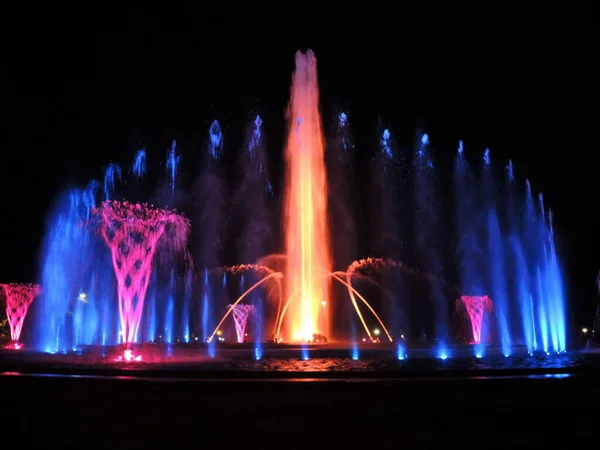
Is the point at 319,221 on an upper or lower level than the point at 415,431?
upper

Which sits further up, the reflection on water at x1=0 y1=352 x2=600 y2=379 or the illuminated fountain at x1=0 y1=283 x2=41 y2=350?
the illuminated fountain at x1=0 y1=283 x2=41 y2=350

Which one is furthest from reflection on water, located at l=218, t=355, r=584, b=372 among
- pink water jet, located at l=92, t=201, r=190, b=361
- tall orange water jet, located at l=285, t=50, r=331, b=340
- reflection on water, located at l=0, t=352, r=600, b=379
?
tall orange water jet, located at l=285, t=50, r=331, b=340

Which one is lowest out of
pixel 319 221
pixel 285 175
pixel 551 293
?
pixel 551 293

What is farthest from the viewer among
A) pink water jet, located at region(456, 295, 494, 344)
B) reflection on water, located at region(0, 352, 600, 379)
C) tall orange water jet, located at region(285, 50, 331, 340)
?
pink water jet, located at region(456, 295, 494, 344)

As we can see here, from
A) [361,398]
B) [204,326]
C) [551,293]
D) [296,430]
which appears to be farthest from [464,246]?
[296,430]

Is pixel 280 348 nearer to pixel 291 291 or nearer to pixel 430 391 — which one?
pixel 291 291

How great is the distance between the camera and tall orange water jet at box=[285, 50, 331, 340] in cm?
3259

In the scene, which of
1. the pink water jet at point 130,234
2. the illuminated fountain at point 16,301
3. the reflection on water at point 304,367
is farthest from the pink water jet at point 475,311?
the illuminated fountain at point 16,301

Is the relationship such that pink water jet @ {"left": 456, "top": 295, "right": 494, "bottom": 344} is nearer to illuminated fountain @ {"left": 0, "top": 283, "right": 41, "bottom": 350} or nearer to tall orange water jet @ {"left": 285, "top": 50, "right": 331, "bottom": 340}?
tall orange water jet @ {"left": 285, "top": 50, "right": 331, "bottom": 340}

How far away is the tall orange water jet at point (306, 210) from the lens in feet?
Answer: 107

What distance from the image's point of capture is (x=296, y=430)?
8562mm

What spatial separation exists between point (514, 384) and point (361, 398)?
4.91 m

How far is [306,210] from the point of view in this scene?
3400 centimetres

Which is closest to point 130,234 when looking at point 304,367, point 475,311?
point 304,367
